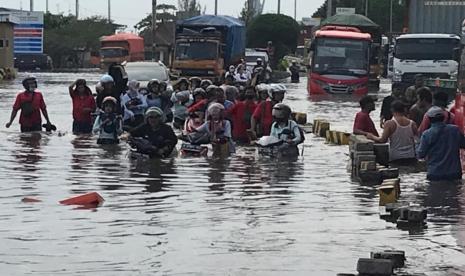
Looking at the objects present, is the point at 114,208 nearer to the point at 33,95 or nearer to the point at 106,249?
the point at 106,249

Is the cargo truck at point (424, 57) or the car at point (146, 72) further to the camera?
the cargo truck at point (424, 57)

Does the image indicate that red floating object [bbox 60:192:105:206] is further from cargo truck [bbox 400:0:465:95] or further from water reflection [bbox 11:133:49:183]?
cargo truck [bbox 400:0:465:95]

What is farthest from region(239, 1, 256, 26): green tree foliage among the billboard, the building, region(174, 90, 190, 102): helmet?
region(174, 90, 190, 102): helmet

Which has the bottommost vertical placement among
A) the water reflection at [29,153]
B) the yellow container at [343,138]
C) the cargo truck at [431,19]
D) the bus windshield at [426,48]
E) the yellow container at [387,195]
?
the water reflection at [29,153]

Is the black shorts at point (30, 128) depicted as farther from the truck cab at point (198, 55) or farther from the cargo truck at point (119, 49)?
the cargo truck at point (119, 49)

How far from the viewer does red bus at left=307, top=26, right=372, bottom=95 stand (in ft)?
160

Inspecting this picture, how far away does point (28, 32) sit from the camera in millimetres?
89938

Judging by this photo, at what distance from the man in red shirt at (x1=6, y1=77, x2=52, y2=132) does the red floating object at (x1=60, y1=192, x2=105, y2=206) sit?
30.1 feet

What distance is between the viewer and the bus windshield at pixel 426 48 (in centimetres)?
4503

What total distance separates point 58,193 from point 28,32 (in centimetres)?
7610

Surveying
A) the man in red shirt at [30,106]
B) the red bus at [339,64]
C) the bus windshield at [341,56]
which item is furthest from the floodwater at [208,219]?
the bus windshield at [341,56]

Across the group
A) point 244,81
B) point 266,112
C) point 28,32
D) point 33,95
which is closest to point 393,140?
point 266,112

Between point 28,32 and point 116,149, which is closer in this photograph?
point 116,149

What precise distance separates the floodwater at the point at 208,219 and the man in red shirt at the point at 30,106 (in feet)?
8.75
